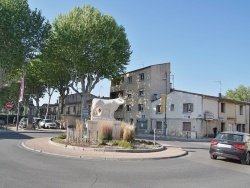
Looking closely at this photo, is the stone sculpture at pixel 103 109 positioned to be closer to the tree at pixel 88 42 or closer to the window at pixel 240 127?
the tree at pixel 88 42

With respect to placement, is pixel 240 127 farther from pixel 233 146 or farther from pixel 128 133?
pixel 233 146

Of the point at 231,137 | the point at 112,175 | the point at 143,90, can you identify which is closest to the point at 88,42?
the point at 143,90

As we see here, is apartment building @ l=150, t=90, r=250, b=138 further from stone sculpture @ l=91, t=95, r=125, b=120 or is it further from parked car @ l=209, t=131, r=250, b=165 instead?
parked car @ l=209, t=131, r=250, b=165

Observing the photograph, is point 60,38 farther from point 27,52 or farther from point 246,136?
point 246,136

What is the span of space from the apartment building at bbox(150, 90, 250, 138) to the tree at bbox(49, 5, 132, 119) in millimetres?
9688

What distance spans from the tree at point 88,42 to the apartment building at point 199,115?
969 cm

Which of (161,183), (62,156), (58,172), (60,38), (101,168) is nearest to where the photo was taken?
(161,183)

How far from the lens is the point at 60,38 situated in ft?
135

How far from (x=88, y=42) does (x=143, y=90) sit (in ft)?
47.2

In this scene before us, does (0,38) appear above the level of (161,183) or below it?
above

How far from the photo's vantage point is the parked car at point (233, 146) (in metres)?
14.0

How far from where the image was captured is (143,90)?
170 feet

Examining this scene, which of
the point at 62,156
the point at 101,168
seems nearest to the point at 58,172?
the point at 101,168

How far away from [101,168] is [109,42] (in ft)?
107
